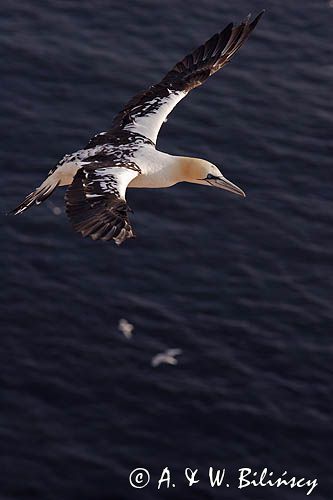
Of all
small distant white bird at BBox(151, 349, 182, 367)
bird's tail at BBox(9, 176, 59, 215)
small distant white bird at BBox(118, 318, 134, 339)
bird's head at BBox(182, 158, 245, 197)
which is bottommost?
bird's tail at BBox(9, 176, 59, 215)

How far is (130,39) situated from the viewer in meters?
73.8

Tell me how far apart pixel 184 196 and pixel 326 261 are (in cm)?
728

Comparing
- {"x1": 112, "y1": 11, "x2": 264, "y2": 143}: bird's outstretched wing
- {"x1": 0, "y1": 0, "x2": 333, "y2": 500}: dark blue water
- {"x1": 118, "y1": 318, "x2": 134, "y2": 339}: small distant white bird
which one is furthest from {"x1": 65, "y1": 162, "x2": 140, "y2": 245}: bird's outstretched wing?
{"x1": 118, "y1": 318, "x2": 134, "y2": 339}: small distant white bird

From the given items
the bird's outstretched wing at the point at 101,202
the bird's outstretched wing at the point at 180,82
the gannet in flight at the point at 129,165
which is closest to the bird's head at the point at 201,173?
the gannet in flight at the point at 129,165

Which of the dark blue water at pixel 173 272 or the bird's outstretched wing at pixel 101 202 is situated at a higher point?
the dark blue water at pixel 173 272

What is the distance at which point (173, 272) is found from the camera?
210ft

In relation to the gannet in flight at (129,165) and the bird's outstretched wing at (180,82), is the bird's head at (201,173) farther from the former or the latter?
the bird's outstretched wing at (180,82)

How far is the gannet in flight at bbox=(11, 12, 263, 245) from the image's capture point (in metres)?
35.1

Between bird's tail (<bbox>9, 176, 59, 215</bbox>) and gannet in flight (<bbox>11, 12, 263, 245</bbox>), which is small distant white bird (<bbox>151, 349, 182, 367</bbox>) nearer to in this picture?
gannet in flight (<bbox>11, 12, 263, 245</bbox>)

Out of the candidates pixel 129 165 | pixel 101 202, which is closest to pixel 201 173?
pixel 129 165

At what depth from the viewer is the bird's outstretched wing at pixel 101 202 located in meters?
34.0

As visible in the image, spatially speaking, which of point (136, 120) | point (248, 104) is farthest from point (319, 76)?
point (136, 120)

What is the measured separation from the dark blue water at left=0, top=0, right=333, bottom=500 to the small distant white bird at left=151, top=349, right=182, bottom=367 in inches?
13.7

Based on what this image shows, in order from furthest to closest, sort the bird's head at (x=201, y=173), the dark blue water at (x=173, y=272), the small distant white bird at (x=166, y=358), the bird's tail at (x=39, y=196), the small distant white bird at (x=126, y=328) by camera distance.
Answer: the small distant white bird at (x=126, y=328) < the small distant white bird at (x=166, y=358) < the dark blue water at (x=173, y=272) < the bird's head at (x=201, y=173) < the bird's tail at (x=39, y=196)
